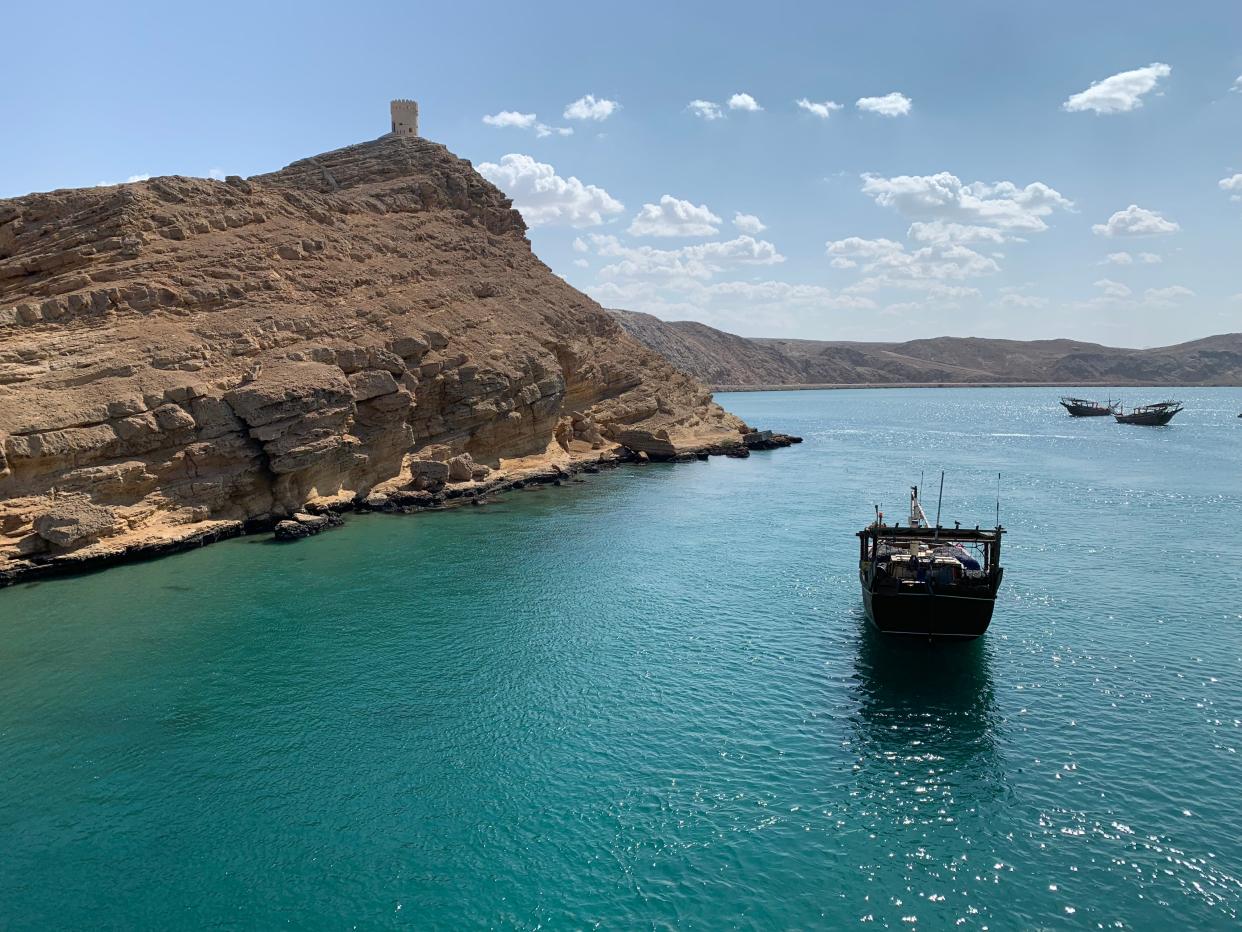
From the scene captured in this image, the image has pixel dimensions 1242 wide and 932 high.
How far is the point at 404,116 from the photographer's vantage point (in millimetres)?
81500

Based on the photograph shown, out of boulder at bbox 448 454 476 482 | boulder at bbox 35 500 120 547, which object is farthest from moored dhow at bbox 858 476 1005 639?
boulder at bbox 35 500 120 547

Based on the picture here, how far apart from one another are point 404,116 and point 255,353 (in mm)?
43544

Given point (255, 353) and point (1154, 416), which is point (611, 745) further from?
point (1154, 416)

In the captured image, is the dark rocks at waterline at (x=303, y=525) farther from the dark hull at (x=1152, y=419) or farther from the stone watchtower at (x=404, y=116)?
the dark hull at (x=1152, y=419)

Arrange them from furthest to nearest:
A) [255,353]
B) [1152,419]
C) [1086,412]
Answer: [1086,412] < [1152,419] < [255,353]

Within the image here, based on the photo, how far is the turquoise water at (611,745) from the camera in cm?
1558

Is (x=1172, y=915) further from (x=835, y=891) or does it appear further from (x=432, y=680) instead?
(x=432, y=680)

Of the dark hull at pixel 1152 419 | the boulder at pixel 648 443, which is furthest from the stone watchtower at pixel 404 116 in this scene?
the dark hull at pixel 1152 419

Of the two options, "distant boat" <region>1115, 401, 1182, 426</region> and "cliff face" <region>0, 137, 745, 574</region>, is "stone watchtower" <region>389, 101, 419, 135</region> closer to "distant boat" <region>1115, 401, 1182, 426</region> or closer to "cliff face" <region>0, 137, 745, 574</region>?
"cliff face" <region>0, 137, 745, 574</region>

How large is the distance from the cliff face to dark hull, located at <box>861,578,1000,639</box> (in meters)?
34.4

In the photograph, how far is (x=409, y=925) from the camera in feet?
48.4

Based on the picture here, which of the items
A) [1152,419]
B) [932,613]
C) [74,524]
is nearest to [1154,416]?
[1152,419]

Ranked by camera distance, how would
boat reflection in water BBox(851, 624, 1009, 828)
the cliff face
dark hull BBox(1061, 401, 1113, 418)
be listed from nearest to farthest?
boat reflection in water BBox(851, 624, 1009, 828) < the cliff face < dark hull BBox(1061, 401, 1113, 418)

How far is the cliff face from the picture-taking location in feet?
130
